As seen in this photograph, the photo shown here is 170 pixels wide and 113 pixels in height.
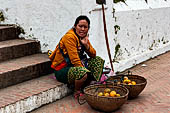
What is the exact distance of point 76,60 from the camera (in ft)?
15.0

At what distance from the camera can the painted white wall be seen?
18.7 ft

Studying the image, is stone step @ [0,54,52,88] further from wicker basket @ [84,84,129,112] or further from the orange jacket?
wicker basket @ [84,84,129,112]

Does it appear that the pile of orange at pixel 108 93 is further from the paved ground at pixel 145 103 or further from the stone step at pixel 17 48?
the stone step at pixel 17 48

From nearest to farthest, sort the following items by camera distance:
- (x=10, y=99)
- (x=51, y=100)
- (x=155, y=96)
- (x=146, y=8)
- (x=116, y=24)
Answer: (x=10, y=99) → (x=51, y=100) → (x=155, y=96) → (x=116, y=24) → (x=146, y=8)

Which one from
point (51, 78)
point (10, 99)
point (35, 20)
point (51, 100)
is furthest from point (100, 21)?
point (10, 99)

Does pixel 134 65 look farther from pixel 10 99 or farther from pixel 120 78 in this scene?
pixel 10 99

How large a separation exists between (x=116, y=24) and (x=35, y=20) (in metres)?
1.98

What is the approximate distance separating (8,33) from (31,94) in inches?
88.1

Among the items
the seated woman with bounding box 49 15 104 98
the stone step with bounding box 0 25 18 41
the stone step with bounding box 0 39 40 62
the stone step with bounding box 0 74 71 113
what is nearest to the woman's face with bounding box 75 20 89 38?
the seated woman with bounding box 49 15 104 98

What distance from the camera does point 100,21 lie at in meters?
6.07

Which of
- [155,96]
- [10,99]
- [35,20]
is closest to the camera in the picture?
[10,99]

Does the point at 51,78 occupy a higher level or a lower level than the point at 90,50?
lower

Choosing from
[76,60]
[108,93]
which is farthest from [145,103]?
[76,60]

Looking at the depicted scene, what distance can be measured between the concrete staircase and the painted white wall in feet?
1.21
